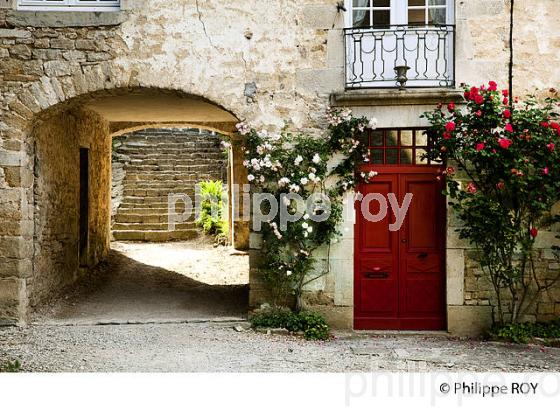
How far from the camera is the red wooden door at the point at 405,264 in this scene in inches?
287

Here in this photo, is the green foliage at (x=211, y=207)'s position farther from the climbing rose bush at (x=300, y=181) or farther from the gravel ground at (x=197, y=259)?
the climbing rose bush at (x=300, y=181)

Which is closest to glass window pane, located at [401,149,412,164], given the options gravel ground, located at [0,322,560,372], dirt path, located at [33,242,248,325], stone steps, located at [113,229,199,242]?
gravel ground, located at [0,322,560,372]

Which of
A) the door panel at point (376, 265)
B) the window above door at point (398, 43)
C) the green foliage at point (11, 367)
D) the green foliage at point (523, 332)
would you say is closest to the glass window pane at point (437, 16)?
the window above door at point (398, 43)

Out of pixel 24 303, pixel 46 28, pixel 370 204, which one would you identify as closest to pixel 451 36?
pixel 370 204

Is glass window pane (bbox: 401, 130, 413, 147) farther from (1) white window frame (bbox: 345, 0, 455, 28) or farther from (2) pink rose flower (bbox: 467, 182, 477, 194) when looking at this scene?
(1) white window frame (bbox: 345, 0, 455, 28)

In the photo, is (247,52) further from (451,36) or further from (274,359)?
(274,359)

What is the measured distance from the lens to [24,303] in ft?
23.6

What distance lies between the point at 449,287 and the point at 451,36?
2859 mm

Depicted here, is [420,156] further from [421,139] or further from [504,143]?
[504,143]

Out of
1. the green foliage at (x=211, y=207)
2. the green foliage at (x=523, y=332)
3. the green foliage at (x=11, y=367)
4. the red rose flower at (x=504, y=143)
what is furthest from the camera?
the green foliage at (x=211, y=207)

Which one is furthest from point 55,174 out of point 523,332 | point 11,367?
point 523,332

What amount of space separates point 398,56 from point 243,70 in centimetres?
180

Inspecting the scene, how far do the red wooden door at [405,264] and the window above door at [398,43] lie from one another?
1131mm

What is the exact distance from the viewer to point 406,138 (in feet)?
24.0
